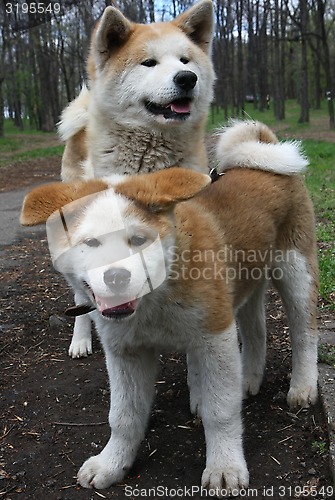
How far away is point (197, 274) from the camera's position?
8.25 feet

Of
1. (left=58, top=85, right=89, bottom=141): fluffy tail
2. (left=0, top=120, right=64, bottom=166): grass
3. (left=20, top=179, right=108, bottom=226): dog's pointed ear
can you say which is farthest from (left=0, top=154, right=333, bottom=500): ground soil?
(left=0, top=120, right=64, bottom=166): grass

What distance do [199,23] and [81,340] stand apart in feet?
7.55

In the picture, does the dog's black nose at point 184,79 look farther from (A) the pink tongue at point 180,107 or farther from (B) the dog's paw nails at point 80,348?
(B) the dog's paw nails at point 80,348

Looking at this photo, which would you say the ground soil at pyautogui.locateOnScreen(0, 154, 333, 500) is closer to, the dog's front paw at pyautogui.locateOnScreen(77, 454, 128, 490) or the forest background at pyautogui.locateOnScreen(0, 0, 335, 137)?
the dog's front paw at pyautogui.locateOnScreen(77, 454, 128, 490)

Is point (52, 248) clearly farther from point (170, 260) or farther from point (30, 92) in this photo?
point (30, 92)

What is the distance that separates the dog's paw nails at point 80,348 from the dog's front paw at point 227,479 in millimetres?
1727

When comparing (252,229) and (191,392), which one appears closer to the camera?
(252,229)

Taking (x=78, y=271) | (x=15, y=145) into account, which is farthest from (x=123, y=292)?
(x=15, y=145)

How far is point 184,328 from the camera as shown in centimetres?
247

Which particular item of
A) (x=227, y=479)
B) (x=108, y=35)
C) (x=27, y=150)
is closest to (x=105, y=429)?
(x=227, y=479)

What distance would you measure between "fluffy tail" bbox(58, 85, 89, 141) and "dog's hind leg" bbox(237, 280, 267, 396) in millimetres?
1916

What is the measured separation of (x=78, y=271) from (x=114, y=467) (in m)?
1.09

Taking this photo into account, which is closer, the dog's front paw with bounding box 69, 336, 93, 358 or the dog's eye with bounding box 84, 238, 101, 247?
the dog's eye with bounding box 84, 238, 101, 247

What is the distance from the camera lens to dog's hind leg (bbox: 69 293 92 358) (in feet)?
13.5
